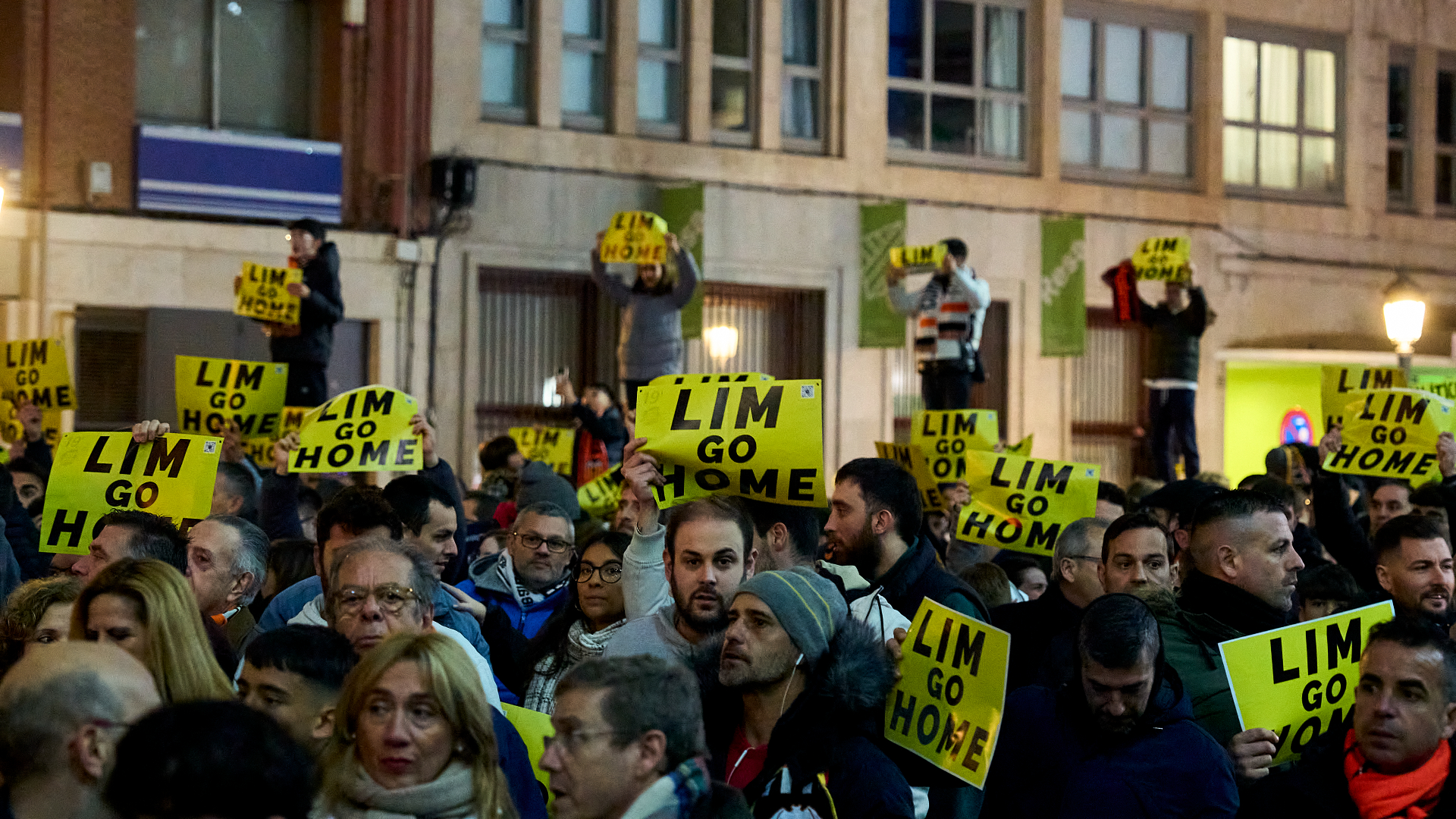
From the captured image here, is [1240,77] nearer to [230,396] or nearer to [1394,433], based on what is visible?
[1394,433]

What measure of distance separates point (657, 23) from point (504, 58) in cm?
205

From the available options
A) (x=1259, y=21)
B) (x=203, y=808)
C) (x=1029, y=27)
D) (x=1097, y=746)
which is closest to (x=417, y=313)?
(x=1029, y=27)

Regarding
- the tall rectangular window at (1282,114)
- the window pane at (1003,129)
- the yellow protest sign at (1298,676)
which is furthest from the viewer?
the tall rectangular window at (1282,114)

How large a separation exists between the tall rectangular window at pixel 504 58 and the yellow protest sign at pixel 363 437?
11548 mm

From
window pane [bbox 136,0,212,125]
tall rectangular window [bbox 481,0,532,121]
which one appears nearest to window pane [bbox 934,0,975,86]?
tall rectangular window [bbox 481,0,532,121]

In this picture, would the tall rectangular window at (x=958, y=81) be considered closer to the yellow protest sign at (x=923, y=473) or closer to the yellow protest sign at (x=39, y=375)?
the yellow protest sign at (x=923, y=473)

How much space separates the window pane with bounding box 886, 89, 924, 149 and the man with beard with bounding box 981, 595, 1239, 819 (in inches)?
704

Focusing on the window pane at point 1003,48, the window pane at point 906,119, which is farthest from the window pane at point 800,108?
the window pane at point 1003,48

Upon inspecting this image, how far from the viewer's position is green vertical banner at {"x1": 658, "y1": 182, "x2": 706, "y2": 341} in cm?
2052

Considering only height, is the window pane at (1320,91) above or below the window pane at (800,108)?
above

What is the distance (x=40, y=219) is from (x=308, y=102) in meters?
3.23

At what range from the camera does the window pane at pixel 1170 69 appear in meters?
24.4

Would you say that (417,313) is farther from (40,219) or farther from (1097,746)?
(1097,746)

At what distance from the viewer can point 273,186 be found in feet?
60.5
